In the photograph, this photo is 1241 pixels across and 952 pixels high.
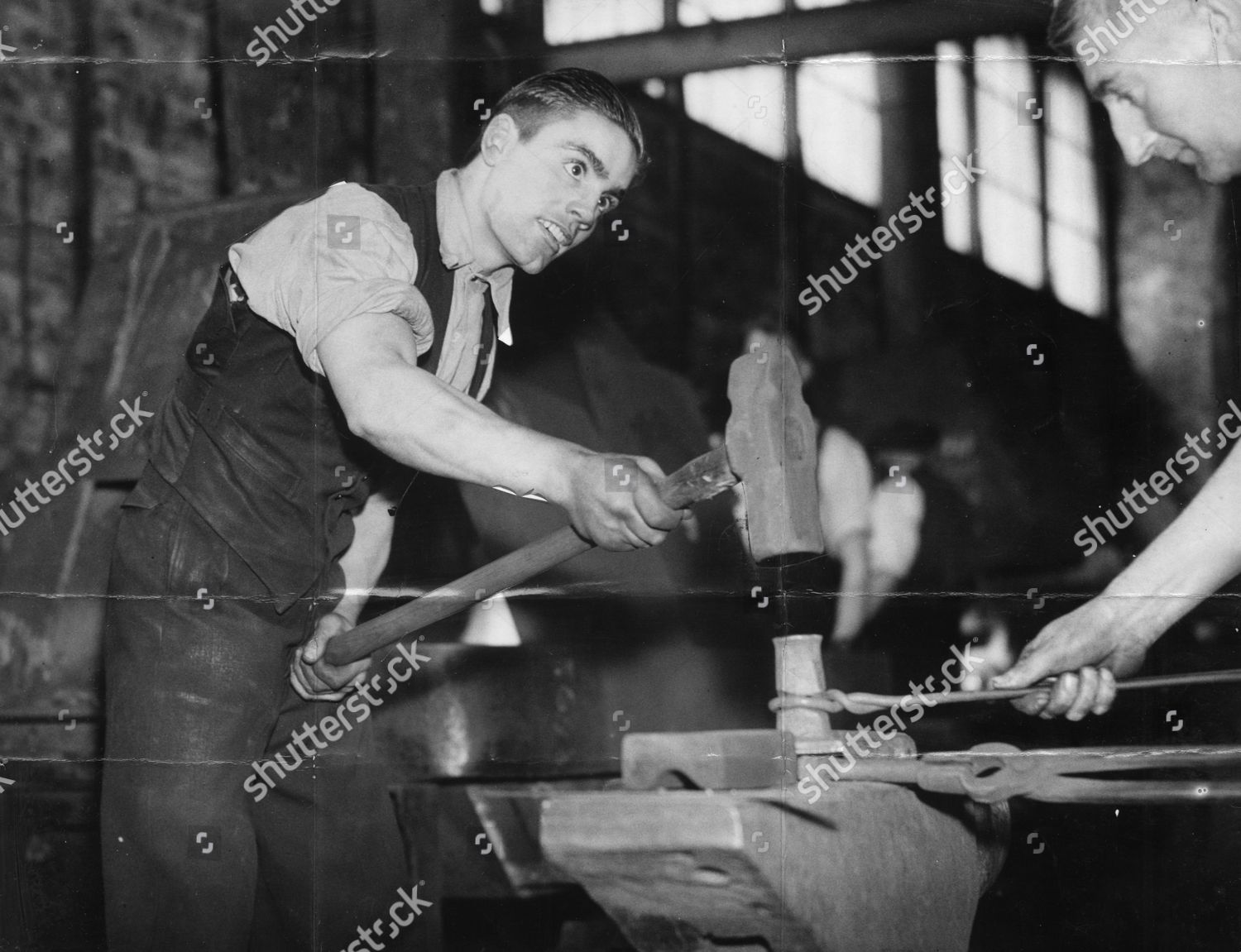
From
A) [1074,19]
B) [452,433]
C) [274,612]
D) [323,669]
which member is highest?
[1074,19]

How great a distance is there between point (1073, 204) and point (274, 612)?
2546 mm

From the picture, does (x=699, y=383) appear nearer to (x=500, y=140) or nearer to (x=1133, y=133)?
(x=500, y=140)

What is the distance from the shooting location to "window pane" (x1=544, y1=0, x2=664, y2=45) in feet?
14.1

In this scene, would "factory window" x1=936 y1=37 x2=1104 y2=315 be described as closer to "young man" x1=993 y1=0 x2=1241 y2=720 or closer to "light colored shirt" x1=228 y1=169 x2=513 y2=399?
→ "young man" x1=993 y1=0 x2=1241 y2=720

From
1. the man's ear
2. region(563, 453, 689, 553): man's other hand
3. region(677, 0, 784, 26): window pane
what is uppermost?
region(677, 0, 784, 26): window pane

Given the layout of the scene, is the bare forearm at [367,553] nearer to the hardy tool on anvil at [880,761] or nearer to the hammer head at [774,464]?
the hardy tool on anvil at [880,761]

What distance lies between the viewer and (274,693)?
410 centimetres

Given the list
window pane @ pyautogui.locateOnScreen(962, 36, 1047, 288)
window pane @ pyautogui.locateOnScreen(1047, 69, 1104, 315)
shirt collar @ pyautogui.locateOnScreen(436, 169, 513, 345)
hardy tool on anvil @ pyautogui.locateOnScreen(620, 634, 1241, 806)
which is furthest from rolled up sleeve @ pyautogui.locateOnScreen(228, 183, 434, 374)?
window pane @ pyautogui.locateOnScreen(1047, 69, 1104, 315)

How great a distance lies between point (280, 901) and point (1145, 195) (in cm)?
315

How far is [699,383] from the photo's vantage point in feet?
13.8

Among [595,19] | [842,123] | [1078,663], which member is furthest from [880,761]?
[595,19]

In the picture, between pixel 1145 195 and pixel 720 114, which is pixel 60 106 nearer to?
pixel 720 114

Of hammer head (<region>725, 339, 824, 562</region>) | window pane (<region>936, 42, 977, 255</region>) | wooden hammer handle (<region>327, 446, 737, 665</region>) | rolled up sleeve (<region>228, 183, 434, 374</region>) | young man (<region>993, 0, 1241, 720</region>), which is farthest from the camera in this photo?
window pane (<region>936, 42, 977, 255</region>)

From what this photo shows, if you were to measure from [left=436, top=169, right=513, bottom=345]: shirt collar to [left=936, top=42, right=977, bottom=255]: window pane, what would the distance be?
1272mm
